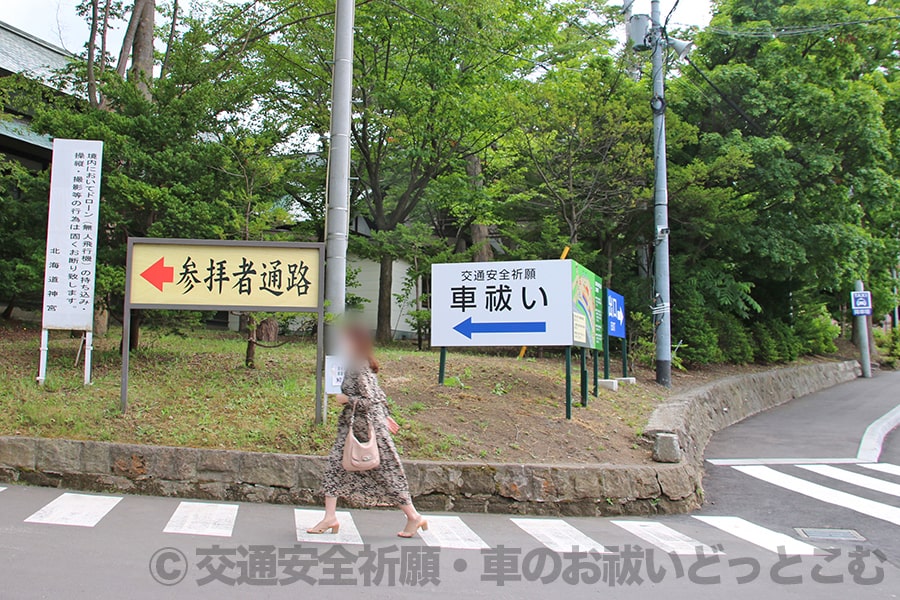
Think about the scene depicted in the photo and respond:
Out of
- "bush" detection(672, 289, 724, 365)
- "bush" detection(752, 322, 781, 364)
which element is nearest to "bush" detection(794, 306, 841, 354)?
"bush" detection(752, 322, 781, 364)

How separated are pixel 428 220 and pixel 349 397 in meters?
19.1

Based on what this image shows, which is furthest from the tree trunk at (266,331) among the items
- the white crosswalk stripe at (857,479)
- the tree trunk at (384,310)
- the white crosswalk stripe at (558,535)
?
the white crosswalk stripe at (857,479)

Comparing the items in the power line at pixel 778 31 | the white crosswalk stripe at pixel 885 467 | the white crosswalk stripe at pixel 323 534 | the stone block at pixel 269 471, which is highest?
the power line at pixel 778 31

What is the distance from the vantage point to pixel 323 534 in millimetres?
5688

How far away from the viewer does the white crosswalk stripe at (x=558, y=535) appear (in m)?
5.75

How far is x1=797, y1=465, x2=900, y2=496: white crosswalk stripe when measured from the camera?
8.78 m

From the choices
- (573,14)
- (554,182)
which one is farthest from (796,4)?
(554,182)

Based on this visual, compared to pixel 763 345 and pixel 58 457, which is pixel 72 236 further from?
pixel 763 345

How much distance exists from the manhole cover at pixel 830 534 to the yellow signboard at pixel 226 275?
5765 millimetres

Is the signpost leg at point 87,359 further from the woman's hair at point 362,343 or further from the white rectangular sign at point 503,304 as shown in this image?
the woman's hair at point 362,343

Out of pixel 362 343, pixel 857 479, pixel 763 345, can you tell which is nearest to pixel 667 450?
pixel 857 479

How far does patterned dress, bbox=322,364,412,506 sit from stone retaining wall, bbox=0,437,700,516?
1.56 meters

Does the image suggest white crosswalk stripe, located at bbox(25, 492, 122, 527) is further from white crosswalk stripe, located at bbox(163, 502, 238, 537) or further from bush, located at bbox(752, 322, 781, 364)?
bush, located at bbox(752, 322, 781, 364)

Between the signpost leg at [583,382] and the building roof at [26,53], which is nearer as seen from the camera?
the signpost leg at [583,382]
